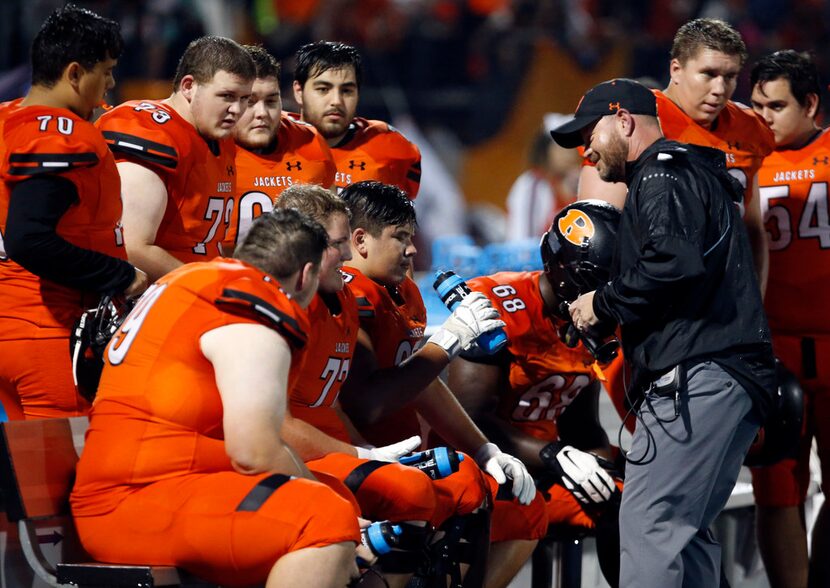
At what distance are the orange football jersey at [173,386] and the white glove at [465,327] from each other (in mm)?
961

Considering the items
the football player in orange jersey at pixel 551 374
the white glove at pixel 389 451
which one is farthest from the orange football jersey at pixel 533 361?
the white glove at pixel 389 451

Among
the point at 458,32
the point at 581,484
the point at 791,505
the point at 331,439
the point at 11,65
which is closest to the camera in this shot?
the point at 331,439

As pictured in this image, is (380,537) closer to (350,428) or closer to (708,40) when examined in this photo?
(350,428)

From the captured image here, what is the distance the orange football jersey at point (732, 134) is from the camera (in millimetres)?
5203

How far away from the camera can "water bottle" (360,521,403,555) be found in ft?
11.5

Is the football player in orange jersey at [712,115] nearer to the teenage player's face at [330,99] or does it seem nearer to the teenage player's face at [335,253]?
the teenage player's face at [330,99]

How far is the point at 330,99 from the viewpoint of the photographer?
5379 millimetres

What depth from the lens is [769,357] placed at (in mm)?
4051

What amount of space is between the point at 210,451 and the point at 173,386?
0.19 metres

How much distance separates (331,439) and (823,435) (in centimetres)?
237

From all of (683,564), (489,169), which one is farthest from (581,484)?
(489,169)

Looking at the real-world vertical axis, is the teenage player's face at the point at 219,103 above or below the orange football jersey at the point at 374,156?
above

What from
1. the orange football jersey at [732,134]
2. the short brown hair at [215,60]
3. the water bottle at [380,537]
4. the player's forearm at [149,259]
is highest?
the short brown hair at [215,60]

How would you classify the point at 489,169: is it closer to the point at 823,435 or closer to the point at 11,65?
the point at 11,65
